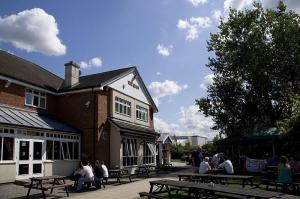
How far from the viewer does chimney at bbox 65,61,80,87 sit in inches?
1049

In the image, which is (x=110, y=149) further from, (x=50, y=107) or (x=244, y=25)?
(x=244, y=25)

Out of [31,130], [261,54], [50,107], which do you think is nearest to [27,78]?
[50,107]

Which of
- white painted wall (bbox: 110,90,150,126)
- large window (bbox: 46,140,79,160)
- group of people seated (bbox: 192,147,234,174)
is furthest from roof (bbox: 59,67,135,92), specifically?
group of people seated (bbox: 192,147,234,174)

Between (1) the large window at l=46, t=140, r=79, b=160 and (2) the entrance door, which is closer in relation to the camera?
(2) the entrance door

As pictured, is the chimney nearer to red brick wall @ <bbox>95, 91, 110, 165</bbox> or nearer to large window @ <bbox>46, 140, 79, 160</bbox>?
red brick wall @ <bbox>95, 91, 110, 165</bbox>

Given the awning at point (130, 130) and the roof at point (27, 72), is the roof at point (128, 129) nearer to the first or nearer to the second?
the awning at point (130, 130)

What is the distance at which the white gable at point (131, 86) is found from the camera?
27.5m

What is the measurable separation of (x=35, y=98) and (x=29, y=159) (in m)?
5.09

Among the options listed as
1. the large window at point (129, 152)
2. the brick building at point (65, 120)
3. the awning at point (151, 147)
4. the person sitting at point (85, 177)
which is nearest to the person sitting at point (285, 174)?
the person sitting at point (85, 177)

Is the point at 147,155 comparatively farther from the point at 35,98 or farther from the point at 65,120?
the point at 35,98

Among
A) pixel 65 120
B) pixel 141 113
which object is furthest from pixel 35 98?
pixel 141 113

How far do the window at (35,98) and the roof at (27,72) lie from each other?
1.79ft

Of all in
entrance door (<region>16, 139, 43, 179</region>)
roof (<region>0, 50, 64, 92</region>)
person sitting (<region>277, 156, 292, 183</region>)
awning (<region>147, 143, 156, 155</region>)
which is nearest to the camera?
person sitting (<region>277, 156, 292, 183</region>)

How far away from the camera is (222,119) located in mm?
33219
